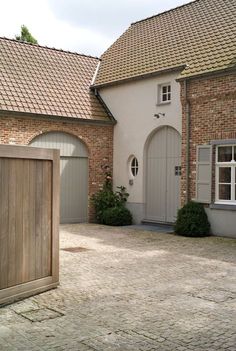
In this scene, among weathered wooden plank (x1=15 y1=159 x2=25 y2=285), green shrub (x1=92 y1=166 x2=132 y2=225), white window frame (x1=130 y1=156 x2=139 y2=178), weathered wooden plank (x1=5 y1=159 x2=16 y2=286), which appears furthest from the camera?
white window frame (x1=130 y1=156 x2=139 y2=178)

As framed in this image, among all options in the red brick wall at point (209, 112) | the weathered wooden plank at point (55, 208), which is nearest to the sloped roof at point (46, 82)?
the red brick wall at point (209, 112)

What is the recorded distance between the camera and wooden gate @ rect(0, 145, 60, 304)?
6.43m

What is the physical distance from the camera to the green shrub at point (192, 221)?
1375 cm

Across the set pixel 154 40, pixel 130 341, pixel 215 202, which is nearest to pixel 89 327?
pixel 130 341

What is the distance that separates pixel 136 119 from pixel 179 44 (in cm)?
311

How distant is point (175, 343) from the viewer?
5074 millimetres

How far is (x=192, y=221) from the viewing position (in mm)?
13758

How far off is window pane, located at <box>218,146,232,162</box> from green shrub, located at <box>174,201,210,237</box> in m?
1.58

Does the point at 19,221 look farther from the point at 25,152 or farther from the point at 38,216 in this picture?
the point at 25,152

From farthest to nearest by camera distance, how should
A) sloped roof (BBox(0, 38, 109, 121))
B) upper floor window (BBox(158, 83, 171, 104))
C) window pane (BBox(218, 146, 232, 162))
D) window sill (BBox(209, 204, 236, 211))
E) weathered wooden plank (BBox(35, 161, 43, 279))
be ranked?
upper floor window (BBox(158, 83, 171, 104)) → sloped roof (BBox(0, 38, 109, 121)) → window pane (BBox(218, 146, 232, 162)) → window sill (BBox(209, 204, 236, 211)) → weathered wooden plank (BBox(35, 161, 43, 279))

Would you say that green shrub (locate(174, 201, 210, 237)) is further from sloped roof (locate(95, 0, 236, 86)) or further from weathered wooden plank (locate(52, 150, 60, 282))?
weathered wooden plank (locate(52, 150, 60, 282))

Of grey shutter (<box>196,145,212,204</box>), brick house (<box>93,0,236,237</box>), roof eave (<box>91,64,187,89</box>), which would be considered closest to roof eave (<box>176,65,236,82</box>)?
brick house (<box>93,0,236,237</box>)

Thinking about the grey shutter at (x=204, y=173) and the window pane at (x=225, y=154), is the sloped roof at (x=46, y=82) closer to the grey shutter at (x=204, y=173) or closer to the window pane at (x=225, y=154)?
the grey shutter at (x=204, y=173)

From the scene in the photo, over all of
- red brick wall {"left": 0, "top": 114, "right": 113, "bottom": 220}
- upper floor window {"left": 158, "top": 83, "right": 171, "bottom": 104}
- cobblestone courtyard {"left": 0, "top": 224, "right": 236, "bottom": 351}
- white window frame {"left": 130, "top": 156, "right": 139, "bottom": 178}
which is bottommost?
cobblestone courtyard {"left": 0, "top": 224, "right": 236, "bottom": 351}
